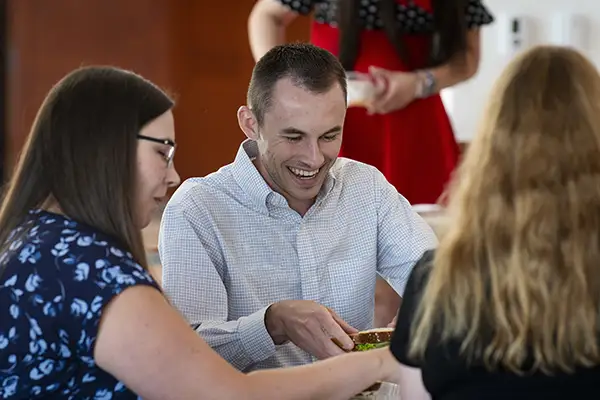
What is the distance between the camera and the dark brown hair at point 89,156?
60.3 inches

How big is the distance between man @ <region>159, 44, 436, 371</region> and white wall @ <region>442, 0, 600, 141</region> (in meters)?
2.81

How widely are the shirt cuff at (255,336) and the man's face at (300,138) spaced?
0.38 meters

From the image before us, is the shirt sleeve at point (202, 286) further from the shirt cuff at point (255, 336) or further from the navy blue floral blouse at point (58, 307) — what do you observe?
the navy blue floral blouse at point (58, 307)

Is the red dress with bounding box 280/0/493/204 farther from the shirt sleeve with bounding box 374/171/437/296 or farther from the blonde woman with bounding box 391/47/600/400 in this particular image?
the blonde woman with bounding box 391/47/600/400

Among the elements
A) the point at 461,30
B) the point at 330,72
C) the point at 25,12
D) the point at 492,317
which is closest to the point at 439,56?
the point at 461,30

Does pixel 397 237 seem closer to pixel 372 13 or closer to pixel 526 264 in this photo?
pixel 372 13

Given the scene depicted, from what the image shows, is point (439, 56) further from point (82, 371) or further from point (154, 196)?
point (82, 371)

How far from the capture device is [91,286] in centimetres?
147

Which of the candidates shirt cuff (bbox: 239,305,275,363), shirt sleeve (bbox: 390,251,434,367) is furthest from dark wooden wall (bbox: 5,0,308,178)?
shirt sleeve (bbox: 390,251,434,367)

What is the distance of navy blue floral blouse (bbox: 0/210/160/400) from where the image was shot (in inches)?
57.8

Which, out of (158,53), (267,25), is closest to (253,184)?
(267,25)

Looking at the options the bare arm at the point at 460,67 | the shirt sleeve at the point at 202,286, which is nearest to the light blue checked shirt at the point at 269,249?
the shirt sleeve at the point at 202,286

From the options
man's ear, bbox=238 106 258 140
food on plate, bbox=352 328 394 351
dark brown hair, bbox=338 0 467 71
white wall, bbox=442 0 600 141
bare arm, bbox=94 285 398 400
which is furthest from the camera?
white wall, bbox=442 0 600 141

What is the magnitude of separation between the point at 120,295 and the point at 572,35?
400cm
